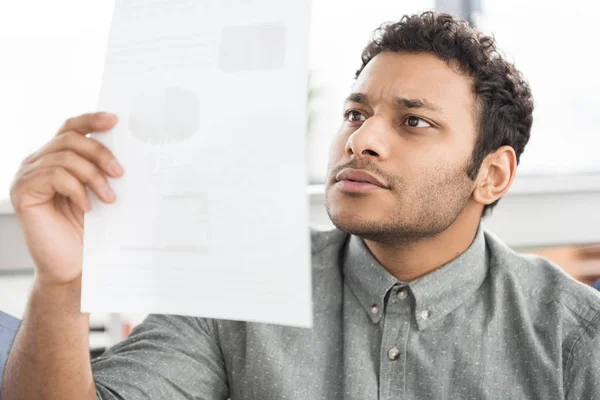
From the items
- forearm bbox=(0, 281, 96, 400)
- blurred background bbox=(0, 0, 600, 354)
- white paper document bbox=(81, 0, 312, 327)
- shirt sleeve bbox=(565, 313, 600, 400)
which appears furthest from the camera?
blurred background bbox=(0, 0, 600, 354)

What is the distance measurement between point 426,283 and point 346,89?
137 cm

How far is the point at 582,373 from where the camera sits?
1.17 m

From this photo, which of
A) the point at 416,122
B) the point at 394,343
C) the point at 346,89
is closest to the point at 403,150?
the point at 416,122

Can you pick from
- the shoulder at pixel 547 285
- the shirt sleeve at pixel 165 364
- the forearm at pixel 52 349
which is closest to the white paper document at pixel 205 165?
the forearm at pixel 52 349

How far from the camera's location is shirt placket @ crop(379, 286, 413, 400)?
4.03 feet

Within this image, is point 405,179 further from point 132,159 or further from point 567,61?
point 567,61

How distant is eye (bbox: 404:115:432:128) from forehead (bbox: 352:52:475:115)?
4cm

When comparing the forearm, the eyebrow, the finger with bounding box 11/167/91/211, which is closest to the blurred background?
the eyebrow

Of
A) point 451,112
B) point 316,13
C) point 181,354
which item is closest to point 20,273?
point 181,354

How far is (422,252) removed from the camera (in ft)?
4.52

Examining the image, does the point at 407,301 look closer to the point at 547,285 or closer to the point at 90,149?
the point at 547,285

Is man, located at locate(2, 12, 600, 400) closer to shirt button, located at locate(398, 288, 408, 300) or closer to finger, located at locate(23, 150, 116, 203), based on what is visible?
shirt button, located at locate(398, 288, 408, 300)

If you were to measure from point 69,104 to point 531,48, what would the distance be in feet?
5.46

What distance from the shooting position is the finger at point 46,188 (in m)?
0.89
